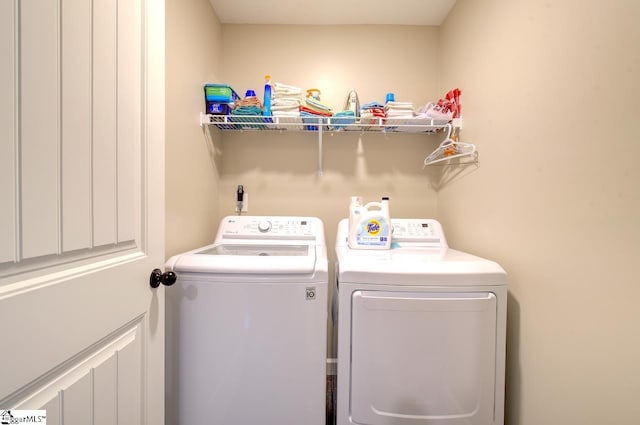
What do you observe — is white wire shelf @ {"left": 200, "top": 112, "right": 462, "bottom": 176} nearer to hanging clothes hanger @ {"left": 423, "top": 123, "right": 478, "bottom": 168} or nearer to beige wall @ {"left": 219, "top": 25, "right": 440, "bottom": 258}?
hanging clothes hanger @ {"left": 423, "top": 123, "right": 478, "bottom": 168}

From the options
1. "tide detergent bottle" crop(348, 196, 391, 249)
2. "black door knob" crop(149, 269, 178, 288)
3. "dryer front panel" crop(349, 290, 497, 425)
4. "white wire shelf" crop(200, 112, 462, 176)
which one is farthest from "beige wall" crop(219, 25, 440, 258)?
"black door knob" crop(149, 269, 178, 288)

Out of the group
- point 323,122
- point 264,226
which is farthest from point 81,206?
point 323,122

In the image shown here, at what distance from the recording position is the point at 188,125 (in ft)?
4.90

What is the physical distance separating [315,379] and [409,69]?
2190 millimetres

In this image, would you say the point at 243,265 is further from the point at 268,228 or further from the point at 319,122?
the point at 319,122

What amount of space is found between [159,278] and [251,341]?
49 centimetres

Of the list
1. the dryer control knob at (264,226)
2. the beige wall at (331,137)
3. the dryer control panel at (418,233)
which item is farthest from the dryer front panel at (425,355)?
the beige wall at (331,137)

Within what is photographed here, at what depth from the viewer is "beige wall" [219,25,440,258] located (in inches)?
77.4

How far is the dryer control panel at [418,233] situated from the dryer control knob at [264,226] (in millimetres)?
835

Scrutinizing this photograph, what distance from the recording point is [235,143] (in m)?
1.99

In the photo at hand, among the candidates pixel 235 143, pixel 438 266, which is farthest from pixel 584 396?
pixel 235 143

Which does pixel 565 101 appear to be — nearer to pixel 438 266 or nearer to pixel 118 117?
pixel 438 266

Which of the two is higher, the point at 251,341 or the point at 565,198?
the point at 565,198

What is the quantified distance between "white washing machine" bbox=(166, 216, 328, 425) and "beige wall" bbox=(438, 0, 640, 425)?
0.91m
